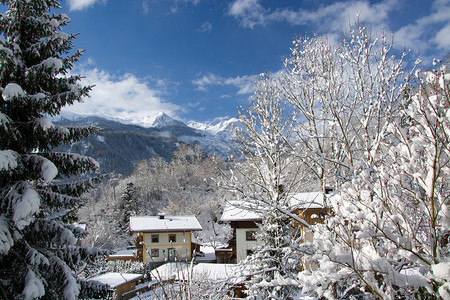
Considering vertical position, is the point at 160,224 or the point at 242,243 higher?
the point at 160,224

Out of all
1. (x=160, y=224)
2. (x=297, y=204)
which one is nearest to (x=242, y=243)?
(x=160, y=224)

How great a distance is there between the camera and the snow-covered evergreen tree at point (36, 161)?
19.9 ft

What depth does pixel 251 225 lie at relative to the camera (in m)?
21.8

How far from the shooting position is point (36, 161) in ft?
22.0

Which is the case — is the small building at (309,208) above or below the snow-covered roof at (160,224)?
above

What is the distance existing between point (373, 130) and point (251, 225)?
16717 mm

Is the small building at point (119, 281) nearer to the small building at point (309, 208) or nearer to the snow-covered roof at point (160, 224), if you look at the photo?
the snow-covered roof at point (160, 224)

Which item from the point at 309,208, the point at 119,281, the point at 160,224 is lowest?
the point at 119,281

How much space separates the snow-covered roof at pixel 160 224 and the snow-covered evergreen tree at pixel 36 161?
23341 mm

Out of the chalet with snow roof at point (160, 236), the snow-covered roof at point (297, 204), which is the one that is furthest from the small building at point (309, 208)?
the chalet with snow roof at point (160, 236)

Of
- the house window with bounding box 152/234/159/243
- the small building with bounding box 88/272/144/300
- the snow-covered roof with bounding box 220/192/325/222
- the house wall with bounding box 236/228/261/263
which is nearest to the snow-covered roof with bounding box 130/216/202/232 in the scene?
the house window with bounding box 152/234/159/243

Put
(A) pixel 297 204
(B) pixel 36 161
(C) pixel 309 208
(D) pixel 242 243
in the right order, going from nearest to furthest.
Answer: (B) pixel 36 161 < (A) pixel 297 204 < (C) pixel 309 208 < (D) pixel 242 243

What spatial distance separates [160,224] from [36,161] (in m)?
26.8

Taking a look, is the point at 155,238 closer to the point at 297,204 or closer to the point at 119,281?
the point at 119,281
